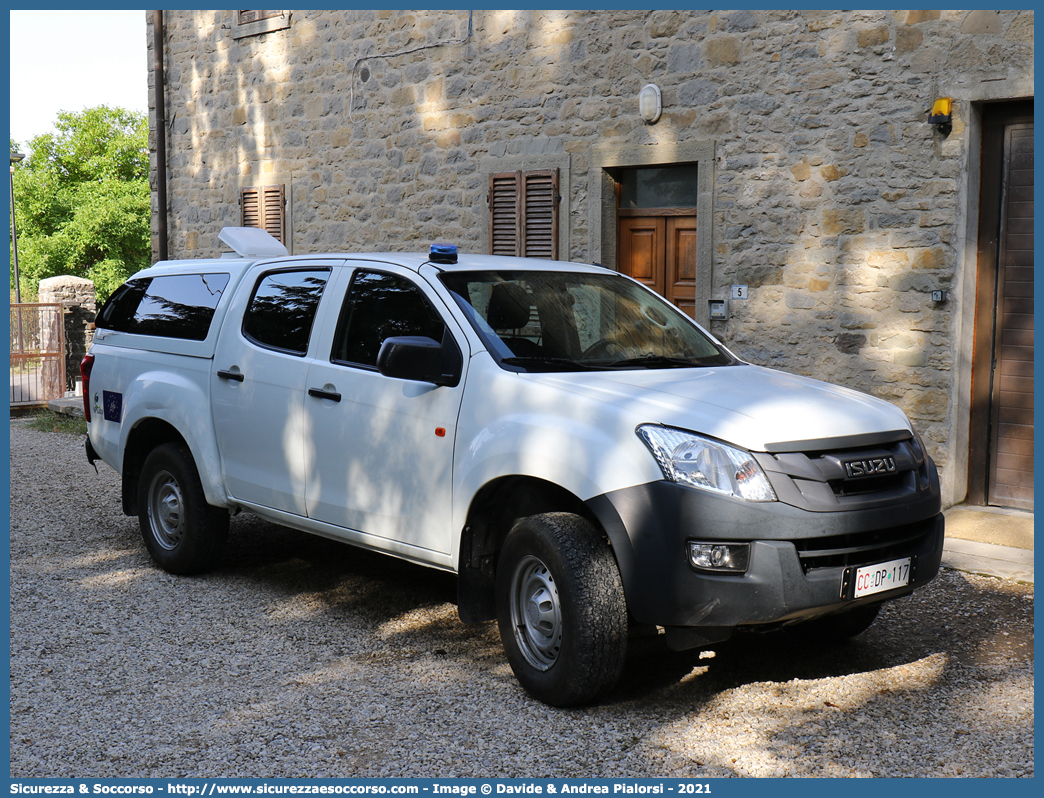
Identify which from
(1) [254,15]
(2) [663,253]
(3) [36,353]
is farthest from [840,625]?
(3) [36,353]

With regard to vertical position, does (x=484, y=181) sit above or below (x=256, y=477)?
above

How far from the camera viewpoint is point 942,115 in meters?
7.77

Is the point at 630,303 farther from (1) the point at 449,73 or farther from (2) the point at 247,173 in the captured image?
(2) the point at 247,173

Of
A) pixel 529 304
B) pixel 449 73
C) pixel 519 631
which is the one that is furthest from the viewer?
pixel 449 73

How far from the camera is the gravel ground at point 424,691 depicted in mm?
3771

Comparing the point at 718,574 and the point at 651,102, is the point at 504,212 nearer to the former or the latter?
the point at 651,102

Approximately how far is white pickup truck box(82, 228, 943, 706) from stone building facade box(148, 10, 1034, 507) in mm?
3427

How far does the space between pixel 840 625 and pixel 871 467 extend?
125cm

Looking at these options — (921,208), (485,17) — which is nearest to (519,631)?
(921,208)

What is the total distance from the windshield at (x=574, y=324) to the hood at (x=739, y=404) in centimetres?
21

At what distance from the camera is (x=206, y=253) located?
565 inches

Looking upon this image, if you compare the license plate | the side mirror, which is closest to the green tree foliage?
the side mirror

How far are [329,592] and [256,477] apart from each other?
0.82 metres

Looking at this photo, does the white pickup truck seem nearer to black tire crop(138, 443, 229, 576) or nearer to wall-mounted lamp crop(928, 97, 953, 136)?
black tire crop(138, 443, 229, 576)
